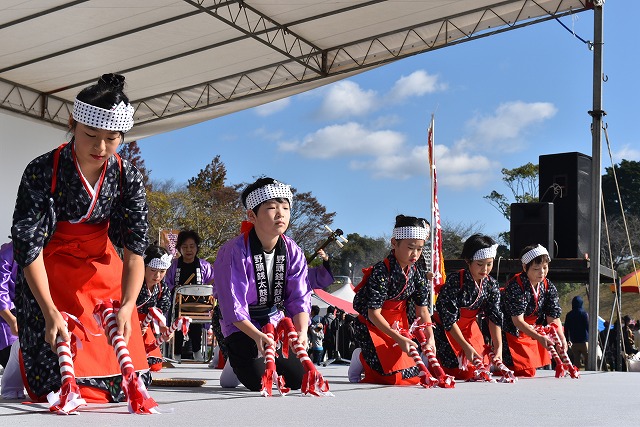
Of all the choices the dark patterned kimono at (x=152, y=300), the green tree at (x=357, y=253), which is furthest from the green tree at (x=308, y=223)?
the dark patterned kimono at (x=152, y=300)

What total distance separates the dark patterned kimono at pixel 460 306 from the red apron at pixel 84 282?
2.75m

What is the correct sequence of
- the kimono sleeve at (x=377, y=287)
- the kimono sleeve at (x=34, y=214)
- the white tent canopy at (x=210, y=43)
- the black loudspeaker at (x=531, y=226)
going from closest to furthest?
1. the kimono sleeve at (x=34, y=214)
2. the kimono sleeve at (x=377, y=287)
3. the black loudspeaker at (x=531, y=226)
4. the white tent canopy at (x=210, y=43)

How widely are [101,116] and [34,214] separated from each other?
1.31 feet

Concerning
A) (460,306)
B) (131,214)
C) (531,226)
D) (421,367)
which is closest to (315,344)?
(531,226)

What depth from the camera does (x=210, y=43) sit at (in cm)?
1117

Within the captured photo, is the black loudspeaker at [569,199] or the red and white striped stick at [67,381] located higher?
the black loudspeaker at [569,199]

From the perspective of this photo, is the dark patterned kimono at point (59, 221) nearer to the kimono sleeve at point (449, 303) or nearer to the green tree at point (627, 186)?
the kimono sleeve at point (449, 303)

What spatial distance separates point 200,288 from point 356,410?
529cm

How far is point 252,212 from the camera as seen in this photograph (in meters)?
4.14

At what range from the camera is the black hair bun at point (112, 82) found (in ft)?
10.1

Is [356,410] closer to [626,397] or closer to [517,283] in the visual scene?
[626,397]

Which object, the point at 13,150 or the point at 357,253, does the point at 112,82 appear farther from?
the point at 357,253

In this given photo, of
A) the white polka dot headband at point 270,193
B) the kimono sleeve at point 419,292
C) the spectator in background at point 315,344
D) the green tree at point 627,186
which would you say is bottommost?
the spectator in background at point 315,344

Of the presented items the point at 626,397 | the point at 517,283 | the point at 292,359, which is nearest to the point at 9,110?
the point at 517,283
